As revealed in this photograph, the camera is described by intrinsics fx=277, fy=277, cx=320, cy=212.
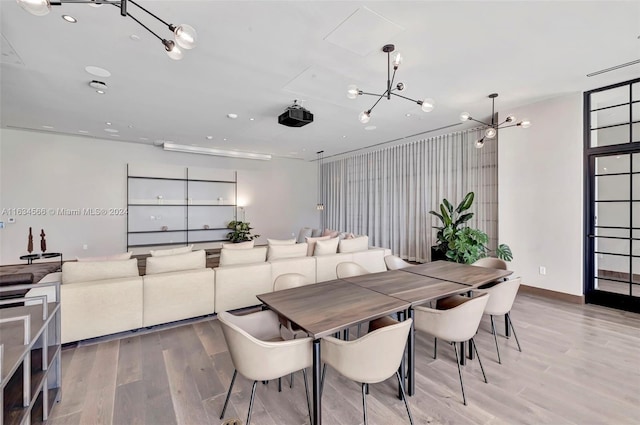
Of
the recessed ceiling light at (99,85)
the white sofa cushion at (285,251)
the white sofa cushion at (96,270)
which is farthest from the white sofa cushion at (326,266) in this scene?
the recessed ceiling light at (99,85)

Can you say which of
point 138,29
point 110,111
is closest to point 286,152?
point 110,111

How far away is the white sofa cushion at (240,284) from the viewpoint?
3609 millimetres

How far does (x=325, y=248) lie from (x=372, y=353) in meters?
2.98

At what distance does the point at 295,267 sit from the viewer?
13.6 ft

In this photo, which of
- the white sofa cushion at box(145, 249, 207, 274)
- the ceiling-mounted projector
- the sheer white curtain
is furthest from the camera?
the sheer white curtain

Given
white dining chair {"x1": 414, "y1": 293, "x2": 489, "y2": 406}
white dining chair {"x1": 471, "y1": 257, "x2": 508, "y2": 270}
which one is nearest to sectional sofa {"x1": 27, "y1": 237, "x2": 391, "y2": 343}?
white dining chair {"x1": 414, "y1": 293, "x2": 489, "y2": 406}

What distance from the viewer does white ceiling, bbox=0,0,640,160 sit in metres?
2.48

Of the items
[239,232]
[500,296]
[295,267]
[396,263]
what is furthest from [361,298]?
A: [239,232]

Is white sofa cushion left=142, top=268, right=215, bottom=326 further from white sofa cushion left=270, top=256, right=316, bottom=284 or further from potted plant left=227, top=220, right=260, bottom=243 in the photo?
potted plant left=227, top=220, right=260, bottom=243

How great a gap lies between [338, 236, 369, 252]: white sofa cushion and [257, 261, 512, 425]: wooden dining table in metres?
1.76

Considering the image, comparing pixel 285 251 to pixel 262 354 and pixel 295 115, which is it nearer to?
pixel 295 115

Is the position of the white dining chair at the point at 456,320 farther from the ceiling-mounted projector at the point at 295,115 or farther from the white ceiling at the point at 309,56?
the ceiling-mounted projector at the point at 295,115

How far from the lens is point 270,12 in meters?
2.47

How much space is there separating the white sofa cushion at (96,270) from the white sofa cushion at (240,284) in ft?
3.13
